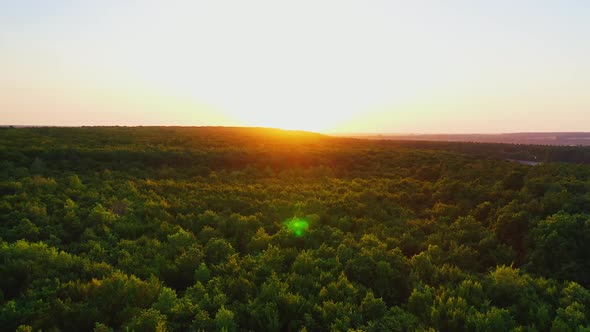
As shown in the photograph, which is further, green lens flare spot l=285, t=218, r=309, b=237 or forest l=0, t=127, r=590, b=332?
green lens flare spot l=285, t=218, r=309, b=237

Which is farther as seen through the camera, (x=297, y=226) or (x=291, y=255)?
(x=297, y=226)

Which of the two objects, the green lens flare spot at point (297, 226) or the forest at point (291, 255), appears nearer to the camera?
the forest at point (291, 255)

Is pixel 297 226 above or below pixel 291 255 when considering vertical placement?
above

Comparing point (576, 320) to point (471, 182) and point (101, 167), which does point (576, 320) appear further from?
point (101, 167)

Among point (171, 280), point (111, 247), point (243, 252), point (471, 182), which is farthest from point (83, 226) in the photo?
point (471, 182)
